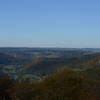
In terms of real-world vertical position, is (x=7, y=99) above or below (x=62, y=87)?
below

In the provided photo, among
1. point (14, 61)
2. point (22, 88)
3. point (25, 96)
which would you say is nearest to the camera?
point (25, 96)

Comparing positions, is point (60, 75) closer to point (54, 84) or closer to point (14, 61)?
point (54, 84)

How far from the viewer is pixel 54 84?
29.4m

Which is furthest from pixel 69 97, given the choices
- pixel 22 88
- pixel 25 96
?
pixel 22 88

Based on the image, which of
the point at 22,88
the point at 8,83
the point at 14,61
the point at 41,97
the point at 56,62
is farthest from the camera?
the point at 14,61

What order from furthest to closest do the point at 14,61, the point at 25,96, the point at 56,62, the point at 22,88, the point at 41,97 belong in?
the point at 14,61 < the point at 56,62 < the point at 22,88 < the point at 25,96 < the point at 41,97

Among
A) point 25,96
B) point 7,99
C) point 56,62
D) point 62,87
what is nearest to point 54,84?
point 62,87

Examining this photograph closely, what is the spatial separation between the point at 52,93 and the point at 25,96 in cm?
457

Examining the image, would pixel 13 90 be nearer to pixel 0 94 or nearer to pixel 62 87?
pixel 0 94

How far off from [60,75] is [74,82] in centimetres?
190

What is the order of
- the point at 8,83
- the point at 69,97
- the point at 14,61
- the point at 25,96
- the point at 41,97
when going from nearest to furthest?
the point at 69,97
the point at 41,97
the point at 25,96
the point at 8,83
the point at 14,61

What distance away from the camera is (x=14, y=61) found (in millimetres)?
167750

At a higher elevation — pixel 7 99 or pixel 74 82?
pixel 74 82

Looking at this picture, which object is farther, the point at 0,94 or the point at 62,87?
the point at 0,94
